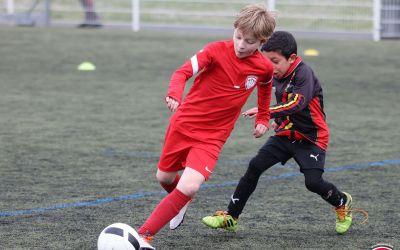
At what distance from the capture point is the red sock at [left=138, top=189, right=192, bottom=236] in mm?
4617

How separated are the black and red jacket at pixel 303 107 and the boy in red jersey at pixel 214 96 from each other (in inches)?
11.6

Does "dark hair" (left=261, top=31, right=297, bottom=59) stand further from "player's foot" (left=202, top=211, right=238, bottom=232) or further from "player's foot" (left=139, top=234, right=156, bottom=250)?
"player's foot" (left=139, top=234, right=156, bottom=250)

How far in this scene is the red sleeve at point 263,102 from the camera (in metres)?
5.09

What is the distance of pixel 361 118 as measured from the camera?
1012 cm

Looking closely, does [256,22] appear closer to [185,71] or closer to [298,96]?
[185,71]

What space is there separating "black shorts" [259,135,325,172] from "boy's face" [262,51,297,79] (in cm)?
45

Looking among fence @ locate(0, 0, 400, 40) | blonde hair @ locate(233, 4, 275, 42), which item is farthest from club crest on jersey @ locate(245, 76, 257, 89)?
fence @ locate(0, 0, 400, 40)

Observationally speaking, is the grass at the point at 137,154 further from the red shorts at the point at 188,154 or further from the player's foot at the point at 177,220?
the red shorts at the point at 188,154

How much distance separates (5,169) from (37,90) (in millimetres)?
4810

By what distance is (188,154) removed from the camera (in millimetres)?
4852

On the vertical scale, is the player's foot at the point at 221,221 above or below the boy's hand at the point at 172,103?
below

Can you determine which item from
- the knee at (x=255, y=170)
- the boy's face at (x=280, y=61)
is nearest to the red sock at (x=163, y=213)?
the knee at (x=255, y=170)

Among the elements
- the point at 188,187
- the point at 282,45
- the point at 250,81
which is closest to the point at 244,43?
the point at 250,81

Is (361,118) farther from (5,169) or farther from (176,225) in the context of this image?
(176,225)
